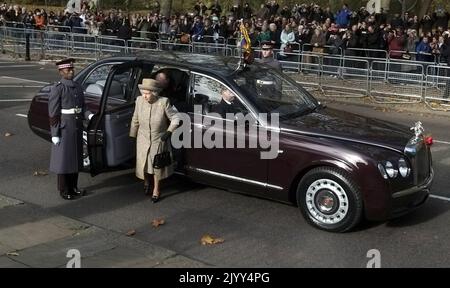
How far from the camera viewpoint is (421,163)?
252 inches

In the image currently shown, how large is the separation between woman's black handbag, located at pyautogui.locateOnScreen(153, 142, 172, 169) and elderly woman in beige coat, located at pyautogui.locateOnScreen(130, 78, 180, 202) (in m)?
0.04

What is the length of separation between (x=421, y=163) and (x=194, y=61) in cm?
292

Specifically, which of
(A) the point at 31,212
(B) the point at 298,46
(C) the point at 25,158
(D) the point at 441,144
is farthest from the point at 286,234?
(B) the point at 298,46

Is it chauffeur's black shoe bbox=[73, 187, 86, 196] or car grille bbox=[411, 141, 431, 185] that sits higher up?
car grille bbox=[411, 141, 431, 185]

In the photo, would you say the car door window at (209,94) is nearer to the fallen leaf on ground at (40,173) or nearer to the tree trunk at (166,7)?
the fallen leaf on ground at (40,173)

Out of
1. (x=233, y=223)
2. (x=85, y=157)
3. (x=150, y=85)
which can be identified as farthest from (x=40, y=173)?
(x=233, y=223)

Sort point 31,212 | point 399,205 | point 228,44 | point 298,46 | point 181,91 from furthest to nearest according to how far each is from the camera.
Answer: point 228,44
point 298,46
point 181,91
point 31,212
point 399,205

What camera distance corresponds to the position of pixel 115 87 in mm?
7820

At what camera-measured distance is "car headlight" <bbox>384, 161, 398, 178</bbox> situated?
598cm

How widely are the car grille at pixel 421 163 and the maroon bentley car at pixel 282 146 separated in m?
0.01

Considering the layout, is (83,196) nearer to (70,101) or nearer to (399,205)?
(70,101)

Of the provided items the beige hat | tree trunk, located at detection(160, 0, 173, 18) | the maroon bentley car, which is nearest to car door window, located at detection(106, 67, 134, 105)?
the maroon bentley car

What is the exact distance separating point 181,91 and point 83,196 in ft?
5.64

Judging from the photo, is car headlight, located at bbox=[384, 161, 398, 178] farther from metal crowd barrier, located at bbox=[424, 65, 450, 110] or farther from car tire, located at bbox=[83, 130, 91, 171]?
metal crowd barrier, located at bbox=[424, 65, 450, 110]
